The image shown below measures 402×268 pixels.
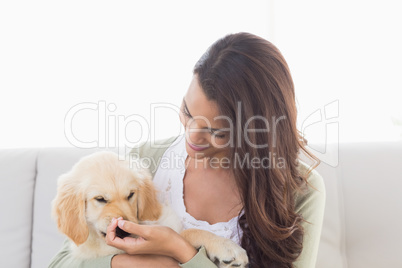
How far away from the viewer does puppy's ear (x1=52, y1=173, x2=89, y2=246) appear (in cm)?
100

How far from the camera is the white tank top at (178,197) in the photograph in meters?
1.14

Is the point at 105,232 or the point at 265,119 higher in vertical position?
the point at 265,119

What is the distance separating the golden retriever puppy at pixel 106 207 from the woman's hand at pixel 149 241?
0.09 feet

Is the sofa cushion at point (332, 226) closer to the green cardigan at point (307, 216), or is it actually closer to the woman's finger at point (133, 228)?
the green cardigan at point (307, 216)

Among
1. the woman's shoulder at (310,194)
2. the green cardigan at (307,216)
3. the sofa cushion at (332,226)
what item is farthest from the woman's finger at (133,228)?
the sofa cushion at (332,226)

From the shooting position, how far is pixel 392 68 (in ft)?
9.00

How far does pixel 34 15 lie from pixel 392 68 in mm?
2294

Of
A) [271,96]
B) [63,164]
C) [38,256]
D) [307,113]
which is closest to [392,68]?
[307,113]

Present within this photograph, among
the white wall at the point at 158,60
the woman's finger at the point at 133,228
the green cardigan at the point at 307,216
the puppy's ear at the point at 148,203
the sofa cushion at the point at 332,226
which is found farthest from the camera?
the white wall at the point at 158,60

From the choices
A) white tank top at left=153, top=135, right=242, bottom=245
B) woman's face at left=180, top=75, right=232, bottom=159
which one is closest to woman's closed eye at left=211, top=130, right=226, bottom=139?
woman's face at left=180, top=75, right=232, bottom=159

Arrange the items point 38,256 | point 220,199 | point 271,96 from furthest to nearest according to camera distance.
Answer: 1. point 38,256
2. point 220,199
3. point 271,96

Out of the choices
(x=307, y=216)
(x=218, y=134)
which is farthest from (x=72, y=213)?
(x=307, y=216)

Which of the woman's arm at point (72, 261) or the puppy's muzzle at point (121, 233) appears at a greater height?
the puppy's muzzle at point (121, 233)

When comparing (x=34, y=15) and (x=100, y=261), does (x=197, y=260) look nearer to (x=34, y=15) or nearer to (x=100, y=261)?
(x=100, y=261)
